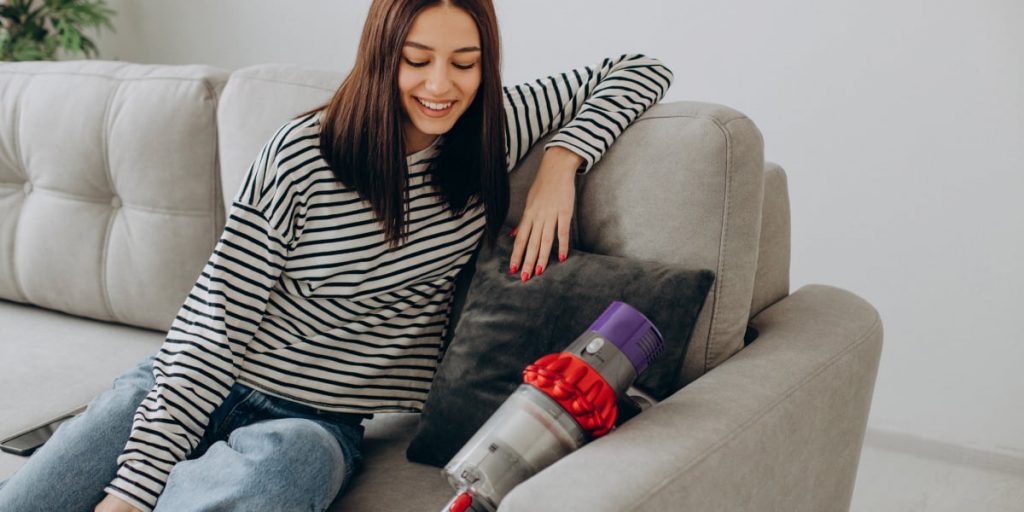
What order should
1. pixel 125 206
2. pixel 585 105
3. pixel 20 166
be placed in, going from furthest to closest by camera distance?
pixel 20 166
pixel 125 206
pixel 585 105

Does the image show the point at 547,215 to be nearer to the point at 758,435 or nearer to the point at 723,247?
the point at 723,247

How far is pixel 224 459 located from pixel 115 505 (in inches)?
5.7

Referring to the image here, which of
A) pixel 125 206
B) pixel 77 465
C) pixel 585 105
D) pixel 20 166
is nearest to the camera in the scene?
pixel 77 465

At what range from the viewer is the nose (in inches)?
46.5

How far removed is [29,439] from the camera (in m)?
1.40

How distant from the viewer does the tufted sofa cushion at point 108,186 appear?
Result: 171 centimetres

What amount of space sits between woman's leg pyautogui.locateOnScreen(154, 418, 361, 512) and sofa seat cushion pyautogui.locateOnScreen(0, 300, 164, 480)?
400 mm

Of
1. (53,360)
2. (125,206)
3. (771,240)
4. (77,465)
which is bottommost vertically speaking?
(53,360)

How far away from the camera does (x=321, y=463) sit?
1122 millimetres

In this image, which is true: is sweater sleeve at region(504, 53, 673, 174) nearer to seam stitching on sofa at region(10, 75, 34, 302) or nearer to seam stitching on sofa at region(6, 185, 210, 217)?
seam stitching on sofa at region(6, 185, 210, 217)

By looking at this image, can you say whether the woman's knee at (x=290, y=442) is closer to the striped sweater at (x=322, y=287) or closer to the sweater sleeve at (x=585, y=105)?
the striped sweater at (x=322, y=287)

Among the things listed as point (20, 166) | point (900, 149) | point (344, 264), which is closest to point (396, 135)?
point (344, 264)

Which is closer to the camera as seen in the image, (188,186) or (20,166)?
(188,186)

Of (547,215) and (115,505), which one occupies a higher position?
(547,215)
